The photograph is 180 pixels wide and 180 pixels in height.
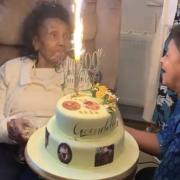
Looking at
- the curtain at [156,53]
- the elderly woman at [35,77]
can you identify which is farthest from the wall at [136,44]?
the elderly woman at [35,77]

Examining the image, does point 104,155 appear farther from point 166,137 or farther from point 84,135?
point 166,137

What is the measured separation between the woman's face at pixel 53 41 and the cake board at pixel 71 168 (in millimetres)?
531

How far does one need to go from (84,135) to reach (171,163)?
0.30m

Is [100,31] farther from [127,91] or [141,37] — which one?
[127,91]

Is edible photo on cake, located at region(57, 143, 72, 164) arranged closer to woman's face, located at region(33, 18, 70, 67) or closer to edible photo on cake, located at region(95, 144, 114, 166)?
edible photo on cake, located at region(95, 144, 114, 166)

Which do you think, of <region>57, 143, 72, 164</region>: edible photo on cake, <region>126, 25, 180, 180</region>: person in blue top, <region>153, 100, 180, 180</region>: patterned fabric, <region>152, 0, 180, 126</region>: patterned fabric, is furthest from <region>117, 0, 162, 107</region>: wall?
<region>57, 143, 72, 164</region>: edible photo on cake

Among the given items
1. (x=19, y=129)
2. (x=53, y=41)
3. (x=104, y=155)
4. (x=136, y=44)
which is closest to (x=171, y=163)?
(x=104, y=155)

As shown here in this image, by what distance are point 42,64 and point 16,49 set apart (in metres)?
0.15

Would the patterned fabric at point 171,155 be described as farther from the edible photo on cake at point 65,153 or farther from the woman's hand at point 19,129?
the woman's hand at point 19,129

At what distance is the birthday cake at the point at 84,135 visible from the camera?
3.63 ft

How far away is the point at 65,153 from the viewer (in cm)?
112

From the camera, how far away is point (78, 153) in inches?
43.8

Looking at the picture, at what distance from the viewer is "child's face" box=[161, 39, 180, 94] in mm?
1272

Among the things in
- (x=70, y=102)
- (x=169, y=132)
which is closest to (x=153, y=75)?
(x=169, y=132)
